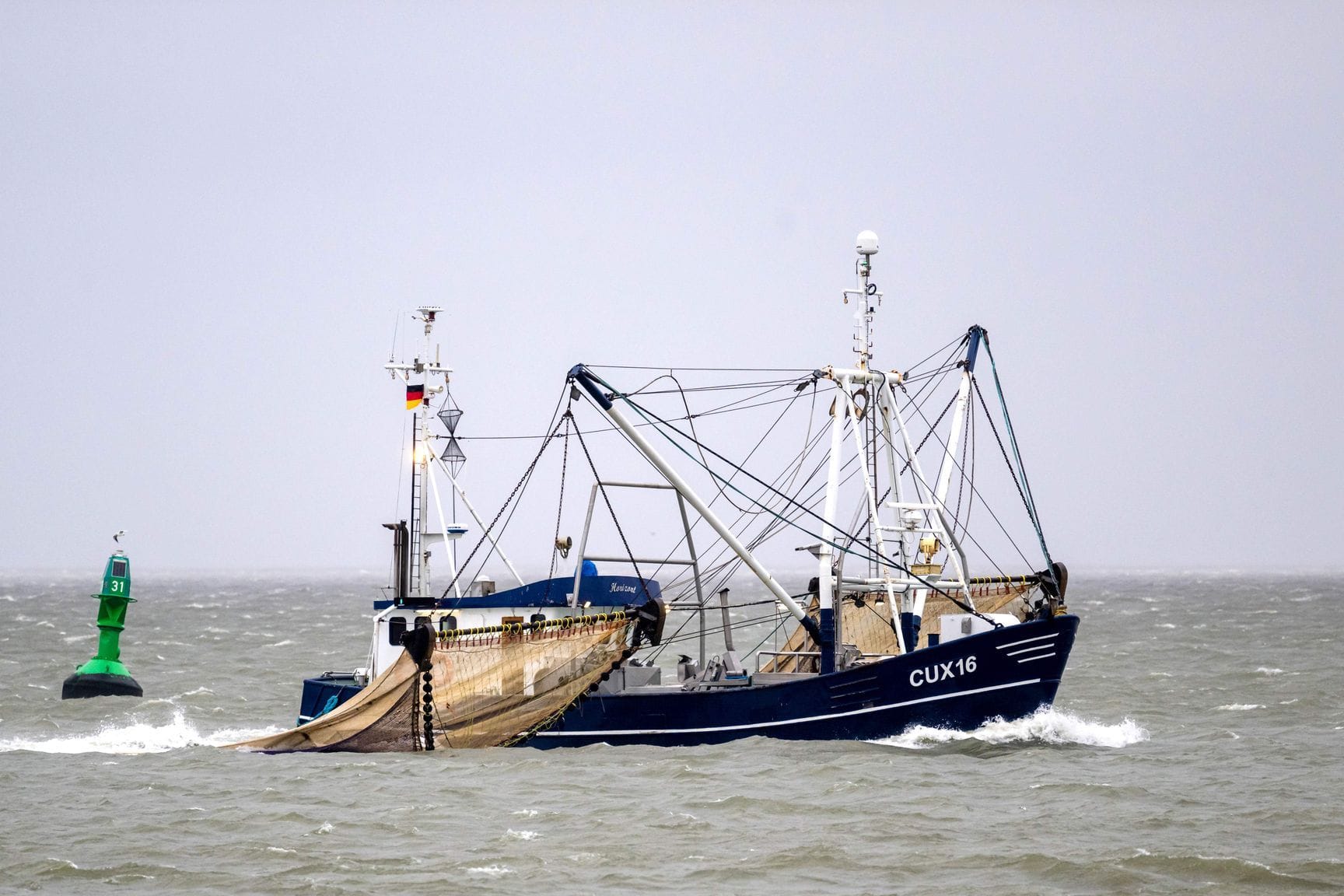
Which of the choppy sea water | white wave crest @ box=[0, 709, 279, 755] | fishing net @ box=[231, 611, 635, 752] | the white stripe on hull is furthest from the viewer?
white wave crest @ box=[0, 709, 279, 755]

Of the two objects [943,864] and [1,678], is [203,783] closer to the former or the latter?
[943,864]

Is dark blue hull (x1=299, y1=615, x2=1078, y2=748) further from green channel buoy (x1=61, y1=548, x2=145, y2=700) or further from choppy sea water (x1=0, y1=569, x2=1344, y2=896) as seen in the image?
green channel buoy (x1=61, y1=548, x2=145, y2=700)

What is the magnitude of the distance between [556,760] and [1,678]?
25641 mm

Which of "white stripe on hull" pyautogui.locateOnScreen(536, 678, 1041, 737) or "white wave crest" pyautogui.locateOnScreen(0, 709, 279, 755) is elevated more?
"white stripe on hull" pyautogui.locateOnScreen(536, 678, 1041, 737)

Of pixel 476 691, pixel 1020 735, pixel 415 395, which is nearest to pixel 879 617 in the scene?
pixel 1020 735

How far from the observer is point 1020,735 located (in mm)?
26031

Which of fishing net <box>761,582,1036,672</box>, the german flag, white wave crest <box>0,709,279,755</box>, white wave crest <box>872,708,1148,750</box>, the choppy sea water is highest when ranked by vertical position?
the german flag

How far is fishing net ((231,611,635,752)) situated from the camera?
85.7 ft

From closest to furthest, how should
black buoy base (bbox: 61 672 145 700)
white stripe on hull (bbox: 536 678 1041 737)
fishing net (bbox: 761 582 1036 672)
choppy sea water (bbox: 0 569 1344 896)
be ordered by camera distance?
choppy sea water (bbox: 0 569 1344 896), white stripe on hull (bbox: 536 678 1041 737), fishing net (bbox: 761 582 1036 672), black buoy base (bbox: 61 672 145 700)

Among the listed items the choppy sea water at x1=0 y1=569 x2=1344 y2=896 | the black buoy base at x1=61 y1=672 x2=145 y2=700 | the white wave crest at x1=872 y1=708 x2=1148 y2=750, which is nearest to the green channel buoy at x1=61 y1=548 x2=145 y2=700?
the black buoy base at x1=61 y1=672 x2=145 y2=700

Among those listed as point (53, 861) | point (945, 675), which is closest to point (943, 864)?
point (945, 675)

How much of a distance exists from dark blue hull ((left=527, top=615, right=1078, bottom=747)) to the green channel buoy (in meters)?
18.3

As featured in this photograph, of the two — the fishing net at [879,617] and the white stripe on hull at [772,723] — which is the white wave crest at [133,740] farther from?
the fishing net at [879,617]

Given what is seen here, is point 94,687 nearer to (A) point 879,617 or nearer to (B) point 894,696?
(A) point 879,617
